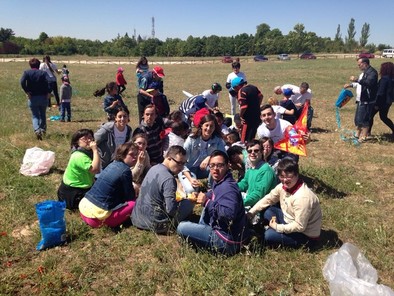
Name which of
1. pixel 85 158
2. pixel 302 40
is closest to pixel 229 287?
pixel 85 158

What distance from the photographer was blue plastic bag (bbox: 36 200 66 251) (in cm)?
420

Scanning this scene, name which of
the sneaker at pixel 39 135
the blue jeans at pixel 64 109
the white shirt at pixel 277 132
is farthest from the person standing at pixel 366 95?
the blue jeans at pixel 64 109

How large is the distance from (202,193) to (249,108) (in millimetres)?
2701

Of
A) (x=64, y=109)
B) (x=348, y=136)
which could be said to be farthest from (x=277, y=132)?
(x=64, y=109)

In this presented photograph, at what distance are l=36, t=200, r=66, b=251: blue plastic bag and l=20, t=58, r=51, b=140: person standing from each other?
17.8 feet

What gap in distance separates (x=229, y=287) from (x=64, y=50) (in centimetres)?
8860

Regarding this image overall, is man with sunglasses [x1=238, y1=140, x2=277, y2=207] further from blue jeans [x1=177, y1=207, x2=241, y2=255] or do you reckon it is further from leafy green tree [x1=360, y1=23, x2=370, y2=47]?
leafy green tree [x1=360, y1=23, x2=370, y2=47]

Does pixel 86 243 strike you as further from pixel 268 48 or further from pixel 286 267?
pixel 268 48

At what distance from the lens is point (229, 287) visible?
140 inches

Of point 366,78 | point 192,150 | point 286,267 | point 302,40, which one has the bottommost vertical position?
point 286,267

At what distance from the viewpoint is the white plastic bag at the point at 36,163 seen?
6656 millimetres

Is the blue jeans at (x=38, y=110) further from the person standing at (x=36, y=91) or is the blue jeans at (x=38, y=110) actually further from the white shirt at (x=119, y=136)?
the white shirt at (x=119, y=136)

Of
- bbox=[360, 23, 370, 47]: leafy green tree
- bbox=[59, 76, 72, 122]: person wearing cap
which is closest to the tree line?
bbox=[360, 23, 370, 47]: leafy green tree

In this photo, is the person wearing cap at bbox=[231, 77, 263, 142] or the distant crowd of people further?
the person wearing cap at bbox=[231, 77, 263, 142]
